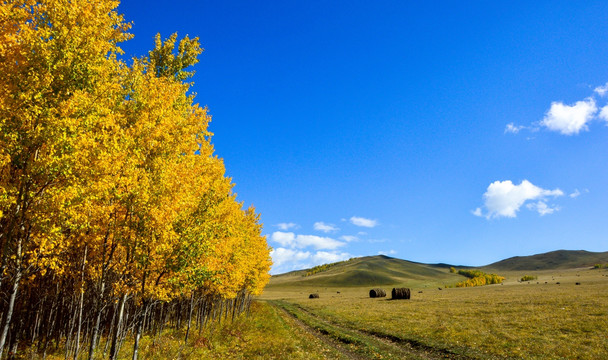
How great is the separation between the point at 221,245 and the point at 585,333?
92.4 feet

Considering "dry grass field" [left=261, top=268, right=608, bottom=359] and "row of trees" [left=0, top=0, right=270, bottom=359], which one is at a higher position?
"row of trees" [left=0, top=0, right=270, bottom=359]

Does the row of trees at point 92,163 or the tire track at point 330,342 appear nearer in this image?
the row of trees at point 92,163

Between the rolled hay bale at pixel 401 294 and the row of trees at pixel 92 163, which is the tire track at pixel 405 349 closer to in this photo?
the row of trees at pixel 92 163

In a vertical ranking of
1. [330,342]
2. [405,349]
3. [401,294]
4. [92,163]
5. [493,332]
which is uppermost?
[92,163]

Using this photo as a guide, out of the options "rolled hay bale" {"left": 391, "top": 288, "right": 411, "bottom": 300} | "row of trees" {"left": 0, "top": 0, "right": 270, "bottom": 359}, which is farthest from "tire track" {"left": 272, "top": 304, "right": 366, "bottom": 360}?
"rolled hay bale" {"left": 391, "top": 288, "right": 411, "bottom": 300}

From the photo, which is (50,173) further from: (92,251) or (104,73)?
(92,251)

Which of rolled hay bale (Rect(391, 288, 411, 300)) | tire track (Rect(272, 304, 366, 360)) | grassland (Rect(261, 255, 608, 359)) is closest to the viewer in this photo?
grassland (Rect(261, 255, 608, 359))

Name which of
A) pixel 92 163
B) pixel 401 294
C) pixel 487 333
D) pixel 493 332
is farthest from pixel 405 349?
pixel 401 294

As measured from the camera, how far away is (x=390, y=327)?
30484 mm

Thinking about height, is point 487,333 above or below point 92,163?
below

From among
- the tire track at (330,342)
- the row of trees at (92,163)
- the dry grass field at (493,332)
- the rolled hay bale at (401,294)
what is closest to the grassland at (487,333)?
the dry grass field at (493,332)

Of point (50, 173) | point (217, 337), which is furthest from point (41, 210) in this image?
point (217, 337)

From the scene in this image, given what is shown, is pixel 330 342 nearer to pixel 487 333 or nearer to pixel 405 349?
pixel 405 349

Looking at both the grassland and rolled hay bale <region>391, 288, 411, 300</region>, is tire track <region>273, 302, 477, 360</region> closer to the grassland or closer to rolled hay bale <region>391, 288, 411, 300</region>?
the grassland
